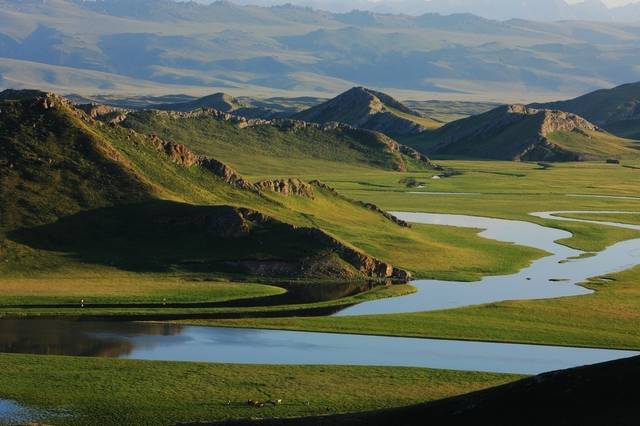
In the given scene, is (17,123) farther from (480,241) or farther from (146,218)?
(480,241)

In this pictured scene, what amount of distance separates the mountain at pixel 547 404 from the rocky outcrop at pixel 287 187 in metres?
69.3

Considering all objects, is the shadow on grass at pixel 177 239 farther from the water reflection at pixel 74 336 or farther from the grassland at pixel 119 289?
the water reflection at pixel 74 336

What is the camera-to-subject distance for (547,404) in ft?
119

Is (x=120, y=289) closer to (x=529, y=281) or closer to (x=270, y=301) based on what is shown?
(x=270, y=301)

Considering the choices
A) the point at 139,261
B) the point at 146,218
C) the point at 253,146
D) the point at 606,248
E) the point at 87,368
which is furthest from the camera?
the point at 253,146

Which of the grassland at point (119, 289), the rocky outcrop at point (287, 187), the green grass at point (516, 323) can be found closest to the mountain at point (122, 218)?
the grassland at point (119, 289)

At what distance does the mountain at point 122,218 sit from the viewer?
84438 mm

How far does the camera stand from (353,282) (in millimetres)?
84375

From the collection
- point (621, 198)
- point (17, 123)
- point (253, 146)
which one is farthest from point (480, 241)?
point (253, 146)

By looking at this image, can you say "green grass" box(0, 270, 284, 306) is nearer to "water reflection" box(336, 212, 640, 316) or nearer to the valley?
the valley

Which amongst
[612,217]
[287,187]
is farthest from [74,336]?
[612,217]

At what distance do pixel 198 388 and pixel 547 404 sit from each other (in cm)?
1823

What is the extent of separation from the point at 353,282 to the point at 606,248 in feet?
113

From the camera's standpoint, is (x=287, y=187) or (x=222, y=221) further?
(x=287, y=187)
